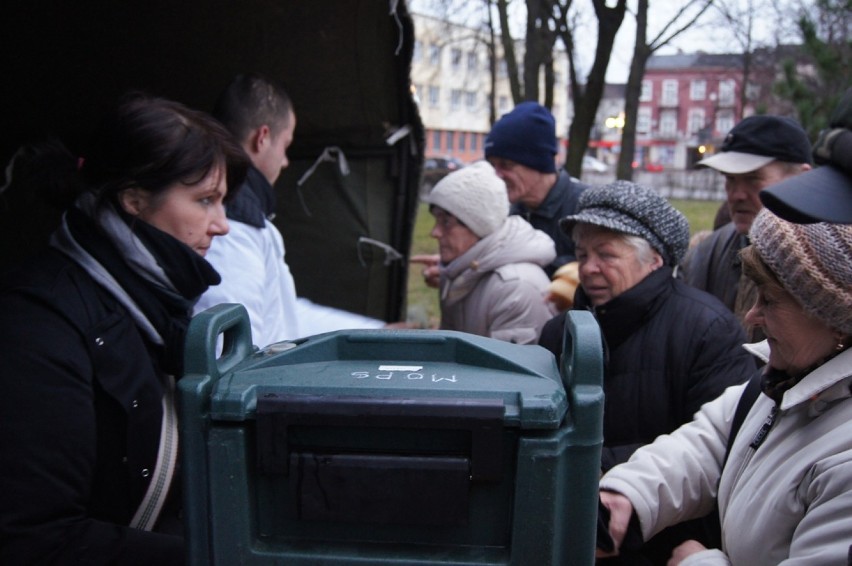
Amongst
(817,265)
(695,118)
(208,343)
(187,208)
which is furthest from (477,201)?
(695,118)

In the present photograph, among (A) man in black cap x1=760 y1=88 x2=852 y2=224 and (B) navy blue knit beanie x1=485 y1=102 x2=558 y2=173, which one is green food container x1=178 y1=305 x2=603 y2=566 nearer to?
(A) man in black cap x1=760 y1=88 x2=852 y2=224

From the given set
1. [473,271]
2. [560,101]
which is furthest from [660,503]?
[560,101]

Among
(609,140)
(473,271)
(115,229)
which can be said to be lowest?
(609,140)

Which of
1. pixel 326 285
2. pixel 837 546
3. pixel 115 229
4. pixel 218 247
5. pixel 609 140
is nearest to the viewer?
pixel 837 546

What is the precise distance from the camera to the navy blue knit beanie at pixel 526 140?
3.91 metres

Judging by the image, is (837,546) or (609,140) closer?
(837,546)

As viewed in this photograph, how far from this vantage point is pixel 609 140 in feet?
236

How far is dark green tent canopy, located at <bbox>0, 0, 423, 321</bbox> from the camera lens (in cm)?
338

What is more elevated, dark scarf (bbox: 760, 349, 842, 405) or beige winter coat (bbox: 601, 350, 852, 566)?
dark scarf (bbox: 760, 349, 842, 405)

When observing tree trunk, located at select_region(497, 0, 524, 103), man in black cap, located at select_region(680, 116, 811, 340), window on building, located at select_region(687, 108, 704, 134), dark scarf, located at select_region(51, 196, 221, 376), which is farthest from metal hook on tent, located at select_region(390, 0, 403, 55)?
window on building, located at select_region(687, 108, 704, 134)

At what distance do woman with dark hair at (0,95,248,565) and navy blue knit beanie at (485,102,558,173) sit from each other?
81.9 inches

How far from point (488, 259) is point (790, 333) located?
1.65 meters

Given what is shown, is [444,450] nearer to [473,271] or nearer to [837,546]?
[837,546]

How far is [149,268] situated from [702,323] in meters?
1.55
